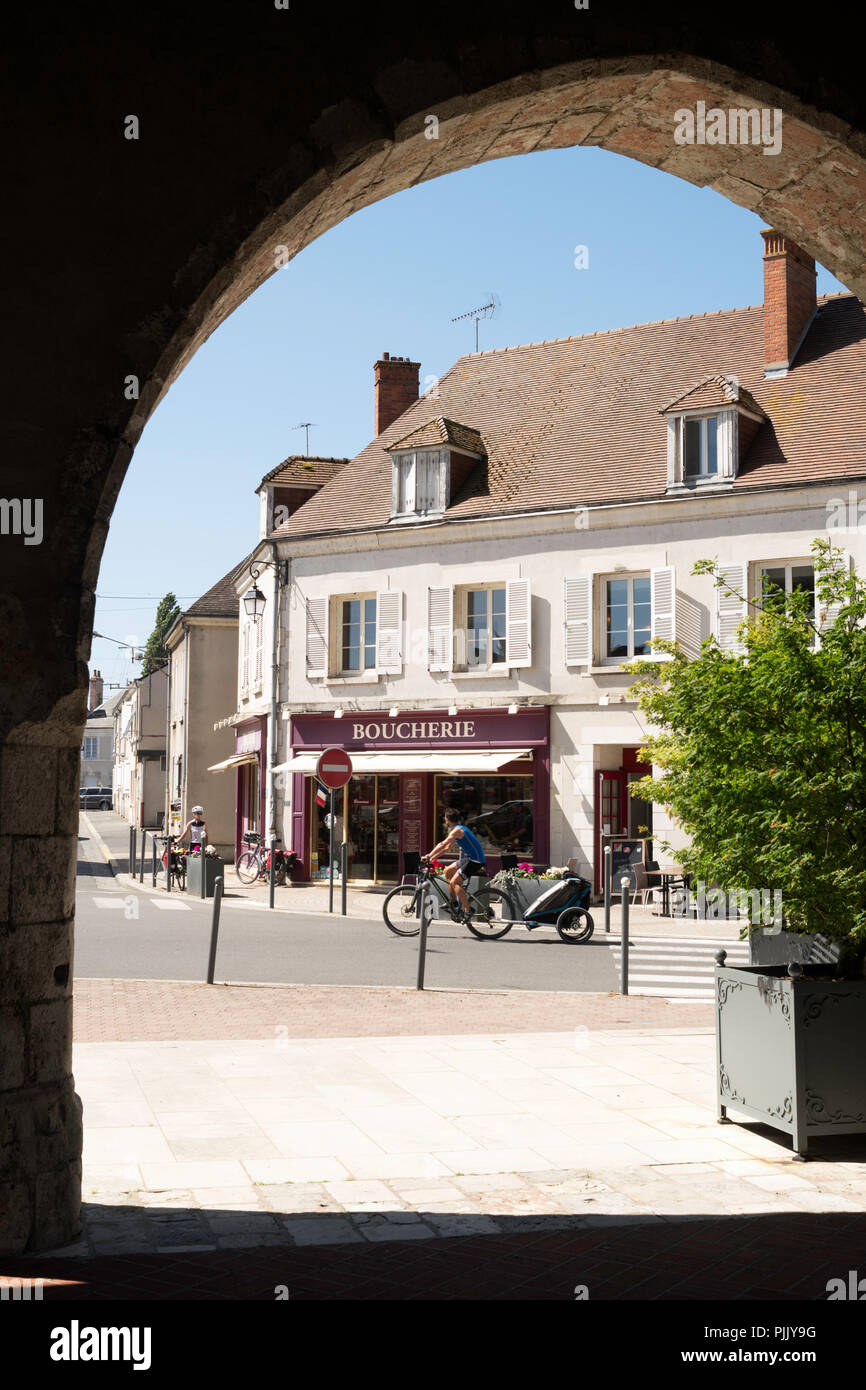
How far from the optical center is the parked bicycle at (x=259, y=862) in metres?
25.1

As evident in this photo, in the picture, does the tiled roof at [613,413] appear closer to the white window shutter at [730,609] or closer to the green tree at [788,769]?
the white window shutter at [730,609]

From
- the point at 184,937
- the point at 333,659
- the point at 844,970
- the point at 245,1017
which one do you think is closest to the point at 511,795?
the point at 333,659

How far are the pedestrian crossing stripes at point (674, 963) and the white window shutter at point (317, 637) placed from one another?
10826 mm

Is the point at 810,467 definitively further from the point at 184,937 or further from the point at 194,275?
the point at 194,275

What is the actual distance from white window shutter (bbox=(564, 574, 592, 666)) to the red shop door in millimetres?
2055

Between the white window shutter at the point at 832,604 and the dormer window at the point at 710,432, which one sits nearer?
the white window shutter at the point at 832,604

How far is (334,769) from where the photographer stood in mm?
18453

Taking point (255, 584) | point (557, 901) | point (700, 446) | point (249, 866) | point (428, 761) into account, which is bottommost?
point (249, 866)

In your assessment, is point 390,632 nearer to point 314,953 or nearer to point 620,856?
point 620,856

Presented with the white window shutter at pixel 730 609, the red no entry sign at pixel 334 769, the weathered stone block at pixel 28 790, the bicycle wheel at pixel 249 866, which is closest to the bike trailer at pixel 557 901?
the red no entry sign at pixel 334 769

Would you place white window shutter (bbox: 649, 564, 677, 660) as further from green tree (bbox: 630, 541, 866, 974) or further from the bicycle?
green tree (bbox: 630, 541, 866, 974)

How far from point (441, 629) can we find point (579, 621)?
2777 millimetres

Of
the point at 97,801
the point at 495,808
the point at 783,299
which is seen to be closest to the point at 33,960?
the point at 495,808

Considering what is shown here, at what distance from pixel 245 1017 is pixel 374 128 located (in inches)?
279
